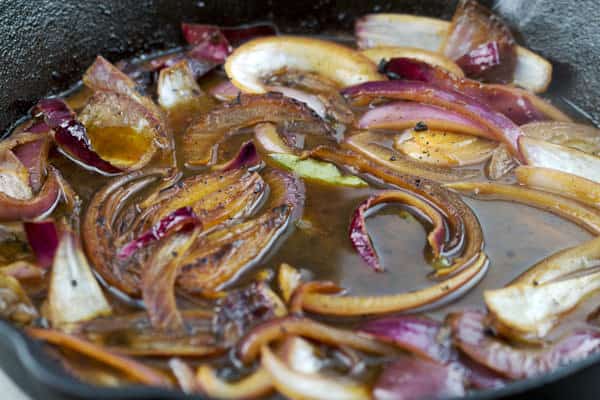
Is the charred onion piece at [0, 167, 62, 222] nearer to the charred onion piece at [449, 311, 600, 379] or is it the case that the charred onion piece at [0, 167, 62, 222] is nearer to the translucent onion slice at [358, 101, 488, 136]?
the translucent onion slice at [358, 101, 488, 136]

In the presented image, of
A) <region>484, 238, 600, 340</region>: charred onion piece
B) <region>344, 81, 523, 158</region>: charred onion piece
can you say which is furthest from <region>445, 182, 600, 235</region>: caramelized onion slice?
<region>344, 81, 523, 158</region>: charred onion piece

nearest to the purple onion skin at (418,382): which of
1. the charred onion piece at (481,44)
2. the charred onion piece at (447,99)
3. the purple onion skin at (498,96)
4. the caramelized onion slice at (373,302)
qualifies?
the caramelized onion slice at (373,302)

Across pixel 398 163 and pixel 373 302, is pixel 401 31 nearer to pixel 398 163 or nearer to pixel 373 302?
pixel 398 163

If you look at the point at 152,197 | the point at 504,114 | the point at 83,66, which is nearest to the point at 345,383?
the point at 152,197

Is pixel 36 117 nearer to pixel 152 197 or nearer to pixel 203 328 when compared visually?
pixel 152 197

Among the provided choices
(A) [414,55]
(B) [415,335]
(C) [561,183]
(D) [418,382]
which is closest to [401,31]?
(A) [414,55]

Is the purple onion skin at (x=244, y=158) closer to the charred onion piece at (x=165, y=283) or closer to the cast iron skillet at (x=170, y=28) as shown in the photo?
the charred onion piece at (x=165, y=283)
